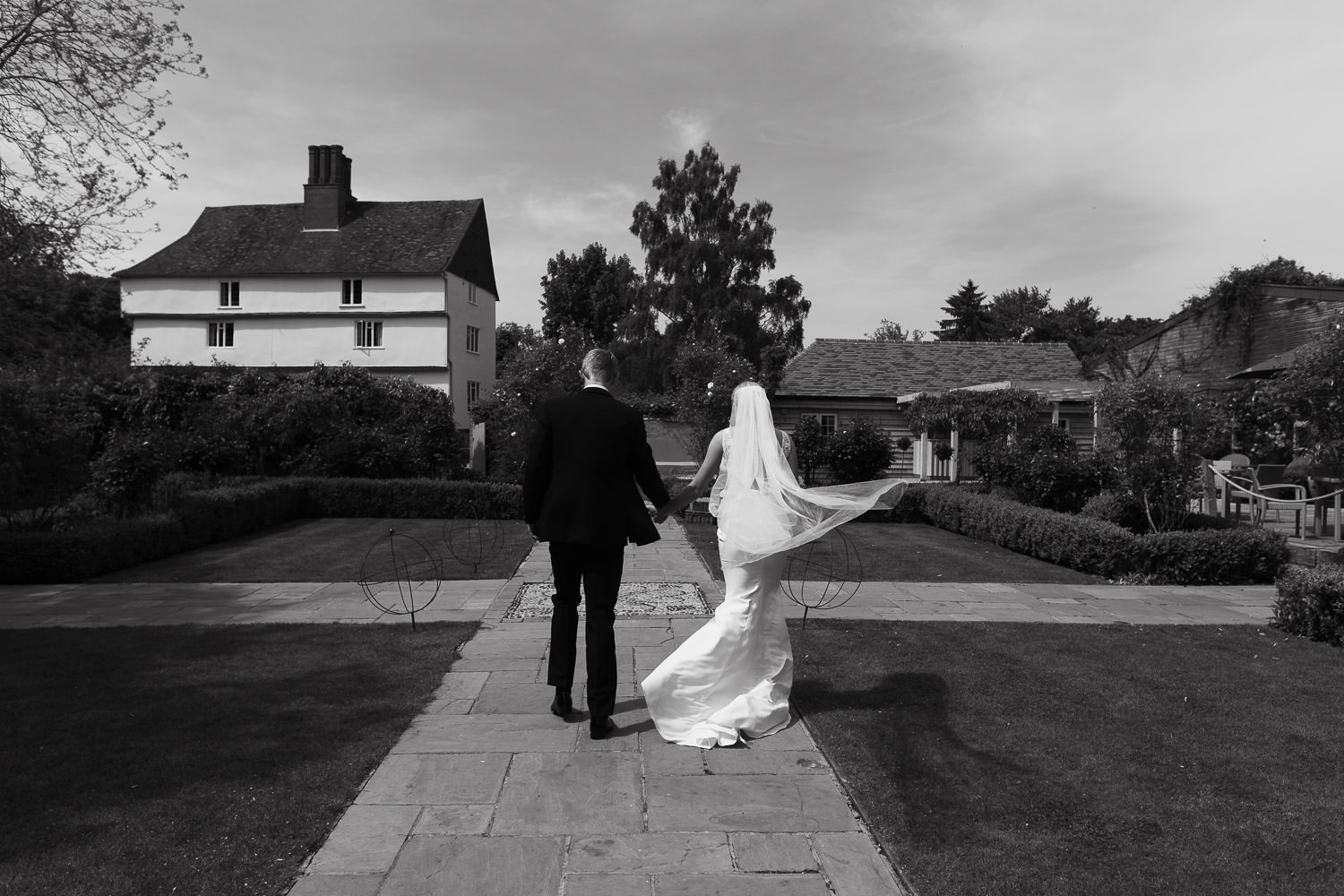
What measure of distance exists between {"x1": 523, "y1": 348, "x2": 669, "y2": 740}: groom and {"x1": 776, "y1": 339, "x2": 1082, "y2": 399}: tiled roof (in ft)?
93.3

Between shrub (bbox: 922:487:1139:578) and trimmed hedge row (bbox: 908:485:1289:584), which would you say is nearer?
trimmed hedge row (bbox: 908:485:1289:584)

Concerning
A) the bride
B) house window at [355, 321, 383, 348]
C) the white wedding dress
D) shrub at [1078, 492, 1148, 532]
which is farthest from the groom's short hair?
house window at [355, 321, 383, 348]

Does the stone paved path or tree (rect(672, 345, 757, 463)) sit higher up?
tree (rect(672, 345, 757, 463))

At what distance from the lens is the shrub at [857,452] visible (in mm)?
23531

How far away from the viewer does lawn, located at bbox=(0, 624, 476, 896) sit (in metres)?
3.22

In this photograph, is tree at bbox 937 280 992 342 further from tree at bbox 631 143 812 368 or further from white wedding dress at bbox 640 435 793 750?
white wedding dress at bbox 640 435 793 750

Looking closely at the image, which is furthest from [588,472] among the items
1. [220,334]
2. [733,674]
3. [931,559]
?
[220,334]

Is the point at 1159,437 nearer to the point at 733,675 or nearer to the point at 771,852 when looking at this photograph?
the point at 733,675

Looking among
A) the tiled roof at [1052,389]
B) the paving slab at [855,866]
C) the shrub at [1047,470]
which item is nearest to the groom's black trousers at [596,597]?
the paving slab at [855,866]

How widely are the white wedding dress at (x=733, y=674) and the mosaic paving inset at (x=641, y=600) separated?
3137 mm

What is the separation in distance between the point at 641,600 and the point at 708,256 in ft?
90.4

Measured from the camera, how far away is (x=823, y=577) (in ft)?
Answer: 34.3

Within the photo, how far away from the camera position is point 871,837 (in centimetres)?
350

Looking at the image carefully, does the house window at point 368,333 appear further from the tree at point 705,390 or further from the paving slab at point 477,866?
the paving slab at point 477,866
